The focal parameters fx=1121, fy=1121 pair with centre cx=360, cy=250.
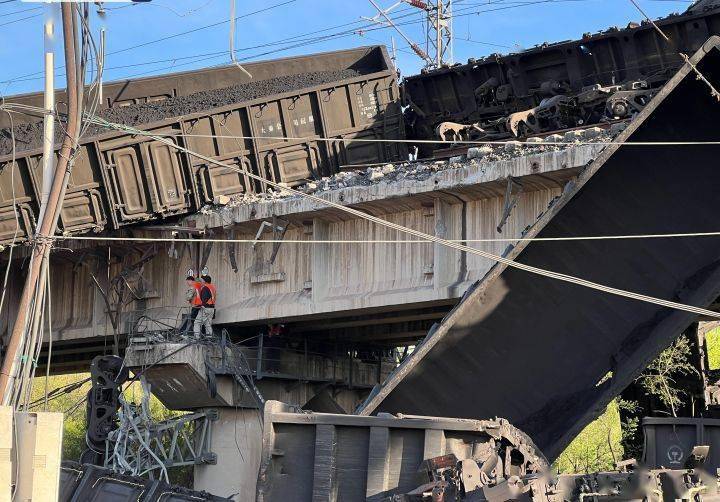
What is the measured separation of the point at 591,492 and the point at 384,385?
153 inches

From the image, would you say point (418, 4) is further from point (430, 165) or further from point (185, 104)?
point (430, 165)

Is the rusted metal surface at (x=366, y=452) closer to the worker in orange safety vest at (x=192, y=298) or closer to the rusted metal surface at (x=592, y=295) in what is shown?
the rusted metal surface at (x=592, y=295)

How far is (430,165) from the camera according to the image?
72.5ft

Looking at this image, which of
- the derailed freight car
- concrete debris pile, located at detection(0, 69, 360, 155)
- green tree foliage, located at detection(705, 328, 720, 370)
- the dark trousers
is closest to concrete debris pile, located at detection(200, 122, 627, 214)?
the derailed freight car

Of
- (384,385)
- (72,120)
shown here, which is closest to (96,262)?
(72,120)

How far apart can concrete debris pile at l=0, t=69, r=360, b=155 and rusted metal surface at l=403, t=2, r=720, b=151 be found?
2.20m

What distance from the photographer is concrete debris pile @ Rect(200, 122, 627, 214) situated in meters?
19.9

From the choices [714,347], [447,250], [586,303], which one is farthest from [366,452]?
[714,347]

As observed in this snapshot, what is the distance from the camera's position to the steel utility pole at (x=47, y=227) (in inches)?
573

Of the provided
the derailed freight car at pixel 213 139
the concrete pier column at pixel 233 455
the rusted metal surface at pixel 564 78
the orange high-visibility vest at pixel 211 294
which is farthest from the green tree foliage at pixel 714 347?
the orange high-visibility vest at pixel 211 294

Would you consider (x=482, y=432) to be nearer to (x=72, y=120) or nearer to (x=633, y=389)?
(x=72, y=120)

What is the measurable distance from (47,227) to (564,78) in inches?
531

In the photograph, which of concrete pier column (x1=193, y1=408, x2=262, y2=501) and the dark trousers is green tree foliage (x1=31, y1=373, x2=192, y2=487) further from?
the dark trousers

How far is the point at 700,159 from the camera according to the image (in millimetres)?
14500
